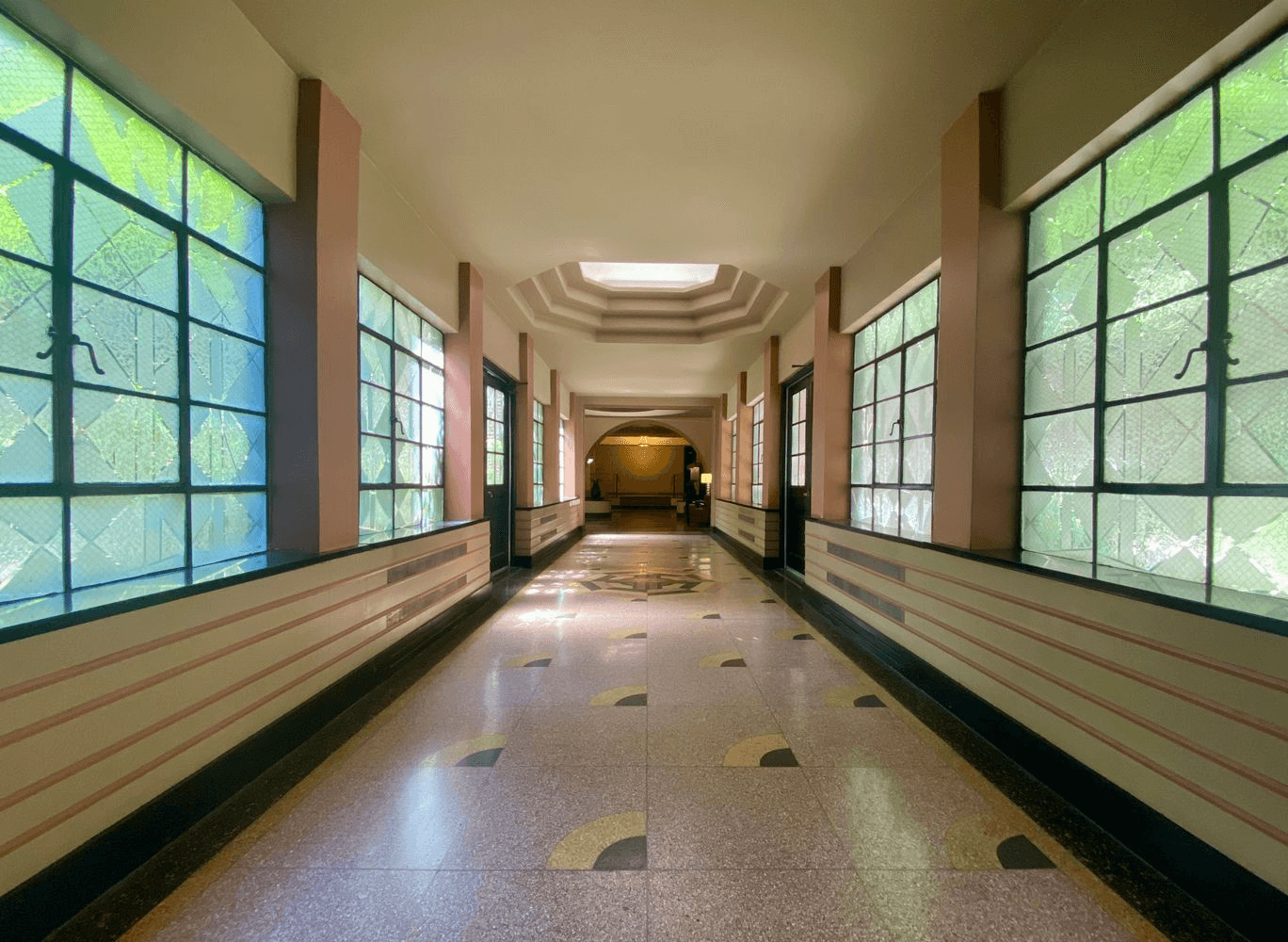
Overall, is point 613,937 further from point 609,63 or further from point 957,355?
point 609,63

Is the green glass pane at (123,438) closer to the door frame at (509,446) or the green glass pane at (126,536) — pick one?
the green glass pane at (126,536)

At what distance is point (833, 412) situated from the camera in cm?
467

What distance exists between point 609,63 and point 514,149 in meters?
0.87

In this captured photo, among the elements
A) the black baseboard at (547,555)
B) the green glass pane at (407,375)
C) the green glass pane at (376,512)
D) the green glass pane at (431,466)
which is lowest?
the black baseboard at (547,555)

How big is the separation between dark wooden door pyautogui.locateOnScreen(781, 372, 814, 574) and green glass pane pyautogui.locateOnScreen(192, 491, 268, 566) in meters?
4.88

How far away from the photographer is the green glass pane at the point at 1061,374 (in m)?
2.22

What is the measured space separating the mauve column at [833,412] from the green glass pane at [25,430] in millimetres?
4587

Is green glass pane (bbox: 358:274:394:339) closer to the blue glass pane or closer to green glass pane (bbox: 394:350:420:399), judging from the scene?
green glass pane (bbox: 394:350:420:399)

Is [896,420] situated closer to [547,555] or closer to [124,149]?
[124,149]

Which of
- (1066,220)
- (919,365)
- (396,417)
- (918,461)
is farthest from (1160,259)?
(396,417)

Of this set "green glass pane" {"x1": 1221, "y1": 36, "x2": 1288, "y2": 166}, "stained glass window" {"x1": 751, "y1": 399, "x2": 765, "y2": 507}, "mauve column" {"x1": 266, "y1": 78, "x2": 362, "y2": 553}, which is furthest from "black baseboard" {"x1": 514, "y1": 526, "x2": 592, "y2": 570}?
"green glass pane" {"x1": 1221, "y1": 36, "x2": 1288, "y2": 166}

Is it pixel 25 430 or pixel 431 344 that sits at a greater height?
pixel 431 344

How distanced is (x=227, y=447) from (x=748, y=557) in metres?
6.53

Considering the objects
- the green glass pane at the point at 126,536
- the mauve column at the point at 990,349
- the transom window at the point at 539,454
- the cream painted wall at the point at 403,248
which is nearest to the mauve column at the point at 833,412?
the mauve column at the point at 990,349
